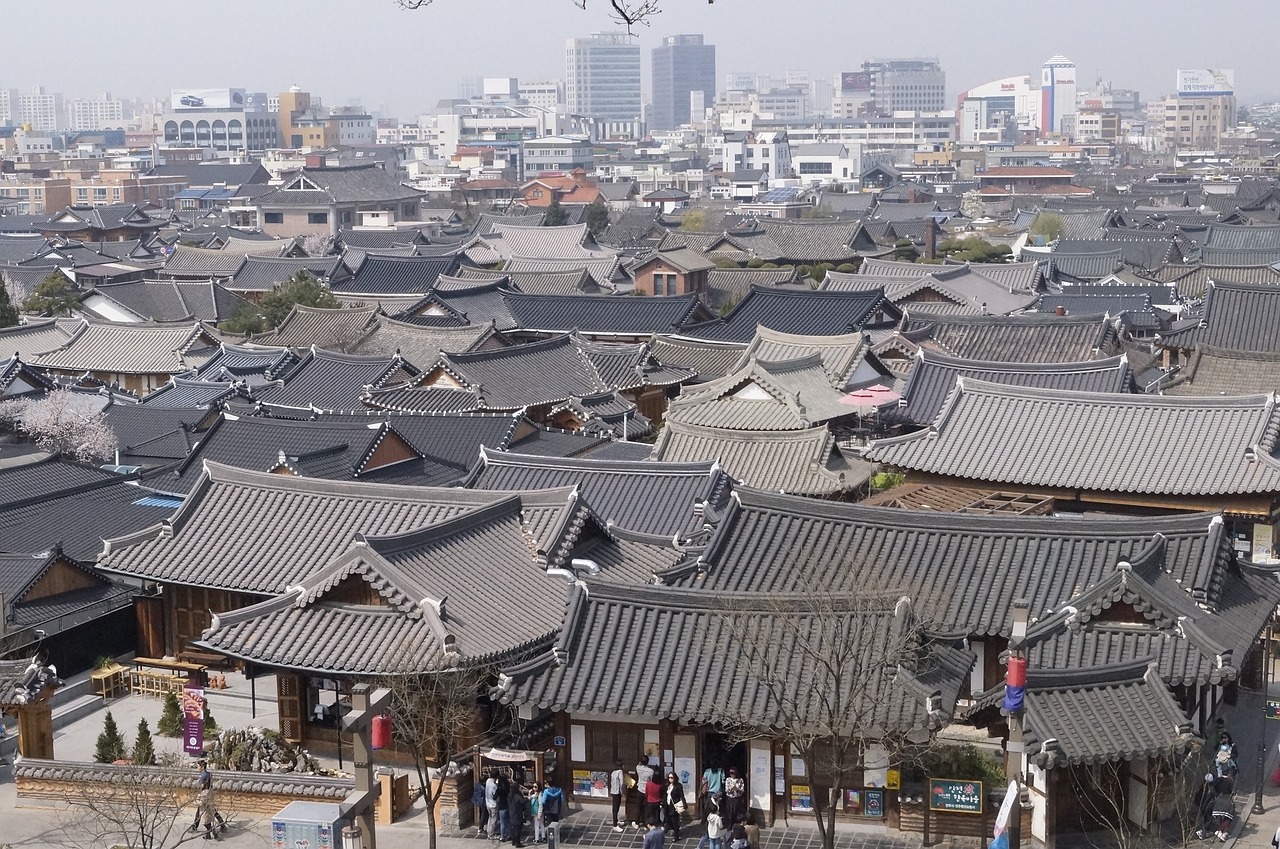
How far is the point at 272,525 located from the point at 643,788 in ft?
24.9

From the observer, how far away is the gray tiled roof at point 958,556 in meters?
17.6

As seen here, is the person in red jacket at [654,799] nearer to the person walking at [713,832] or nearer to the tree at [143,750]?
the person walking at [713,832]

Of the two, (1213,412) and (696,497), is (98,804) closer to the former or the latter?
(696,497)

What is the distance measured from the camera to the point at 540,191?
122 m

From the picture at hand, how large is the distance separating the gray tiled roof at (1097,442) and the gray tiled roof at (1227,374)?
7322mm

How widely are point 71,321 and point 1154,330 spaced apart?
33464mm

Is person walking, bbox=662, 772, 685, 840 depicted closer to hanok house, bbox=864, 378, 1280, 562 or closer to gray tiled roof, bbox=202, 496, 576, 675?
gray tiled roof, bbox=202, 496, 576, 675

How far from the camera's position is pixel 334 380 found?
125 ft

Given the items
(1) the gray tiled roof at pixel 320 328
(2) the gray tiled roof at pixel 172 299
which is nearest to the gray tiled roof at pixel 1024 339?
(1) the gray tiled roof at pixel 320 328

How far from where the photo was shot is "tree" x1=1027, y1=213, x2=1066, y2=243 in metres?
86.1

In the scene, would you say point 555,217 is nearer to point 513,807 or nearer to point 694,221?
point 694,221

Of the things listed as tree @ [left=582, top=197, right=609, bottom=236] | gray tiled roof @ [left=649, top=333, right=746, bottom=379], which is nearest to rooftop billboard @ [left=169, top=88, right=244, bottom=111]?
tree @ [left=582, top=197, right=609, bottom=236]

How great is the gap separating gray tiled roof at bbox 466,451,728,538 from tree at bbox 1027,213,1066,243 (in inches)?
2566

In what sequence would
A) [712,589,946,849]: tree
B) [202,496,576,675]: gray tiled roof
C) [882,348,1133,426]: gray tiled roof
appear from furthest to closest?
[882,348,1133,426]: gray tiled roof, [202,496,576,675]: gray tiled roof, [712,589,946,849]: tree
